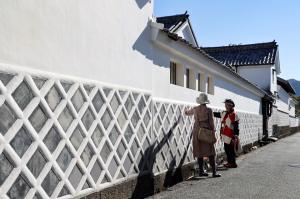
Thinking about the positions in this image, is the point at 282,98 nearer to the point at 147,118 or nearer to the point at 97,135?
the point at 147,118

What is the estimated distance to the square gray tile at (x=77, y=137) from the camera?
4816 millimetres

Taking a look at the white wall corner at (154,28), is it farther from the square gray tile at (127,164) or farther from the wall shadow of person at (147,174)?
the square gray tile at (127,164)

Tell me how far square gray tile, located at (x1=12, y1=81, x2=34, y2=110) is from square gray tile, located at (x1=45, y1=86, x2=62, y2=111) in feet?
0.98

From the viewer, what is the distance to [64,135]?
4.59 m

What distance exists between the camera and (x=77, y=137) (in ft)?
16.1

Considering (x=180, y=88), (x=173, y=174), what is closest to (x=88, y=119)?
(x=173, y=174)

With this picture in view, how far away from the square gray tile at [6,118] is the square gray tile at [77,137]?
1.08 m

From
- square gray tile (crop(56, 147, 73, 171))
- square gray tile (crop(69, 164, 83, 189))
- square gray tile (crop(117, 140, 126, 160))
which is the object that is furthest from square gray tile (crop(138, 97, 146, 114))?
square gray tile (crop(56, 147, 73, 171))

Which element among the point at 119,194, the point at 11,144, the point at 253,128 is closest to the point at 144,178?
the point at 119,194

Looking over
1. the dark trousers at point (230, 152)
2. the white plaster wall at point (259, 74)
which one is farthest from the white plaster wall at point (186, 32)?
the white plaster wall at point (259, 74)

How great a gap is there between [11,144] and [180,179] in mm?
5342

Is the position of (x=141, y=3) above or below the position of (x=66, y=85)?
above

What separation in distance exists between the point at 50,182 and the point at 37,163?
34 cm

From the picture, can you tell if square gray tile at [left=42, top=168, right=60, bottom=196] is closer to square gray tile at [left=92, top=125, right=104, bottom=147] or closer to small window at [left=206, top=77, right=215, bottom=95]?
square gray tile at [left=92, top=125, right=104, bottom=147]
